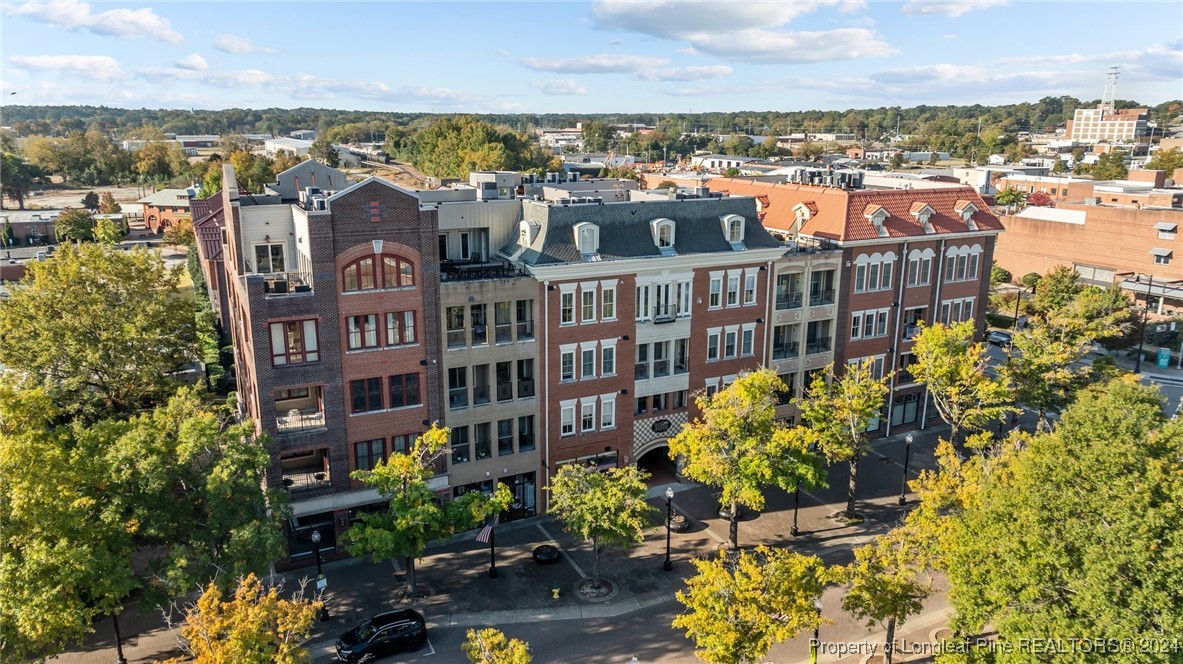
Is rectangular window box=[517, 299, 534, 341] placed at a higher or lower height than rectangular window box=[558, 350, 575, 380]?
higher

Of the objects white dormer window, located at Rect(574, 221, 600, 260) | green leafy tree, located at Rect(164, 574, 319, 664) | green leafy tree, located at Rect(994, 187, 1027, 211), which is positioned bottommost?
green leafy tree, located at Rect(164, 574, 319, 664)

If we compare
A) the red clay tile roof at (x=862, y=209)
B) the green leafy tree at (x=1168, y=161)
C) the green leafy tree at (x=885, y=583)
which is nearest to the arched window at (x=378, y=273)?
the green leafy tree at (x=885, y=583)

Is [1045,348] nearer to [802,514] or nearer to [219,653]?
[802,514]

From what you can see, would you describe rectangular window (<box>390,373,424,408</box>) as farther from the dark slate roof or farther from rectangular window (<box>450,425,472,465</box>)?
the dark slate roof

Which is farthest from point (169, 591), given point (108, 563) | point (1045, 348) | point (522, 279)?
point (1045, 348)

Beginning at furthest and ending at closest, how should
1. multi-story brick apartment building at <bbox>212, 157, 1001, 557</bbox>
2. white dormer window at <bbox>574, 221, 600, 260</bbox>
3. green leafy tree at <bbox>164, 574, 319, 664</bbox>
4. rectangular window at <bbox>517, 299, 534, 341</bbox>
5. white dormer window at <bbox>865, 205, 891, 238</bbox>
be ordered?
1. white dormer window at <bbox>865, 205, 891, 238</bbox>
2. white dormer window at <bbox>574, 221, 600, 260</bbox>
3. rectangular window at <bbox>517, 299, 534, 341</bbox>
4. multi-story brick apartment building at <bbox>212, 157, 1001, 557</bbox>
5. green leafy tree at <bbox>164, 574, 319, 664</bbox>

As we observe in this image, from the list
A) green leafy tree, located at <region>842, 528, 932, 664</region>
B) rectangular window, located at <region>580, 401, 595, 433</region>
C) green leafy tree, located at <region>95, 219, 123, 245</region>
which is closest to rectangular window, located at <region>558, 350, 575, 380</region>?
rectangular window, located at <region>580, 401, 595, 433</region>
